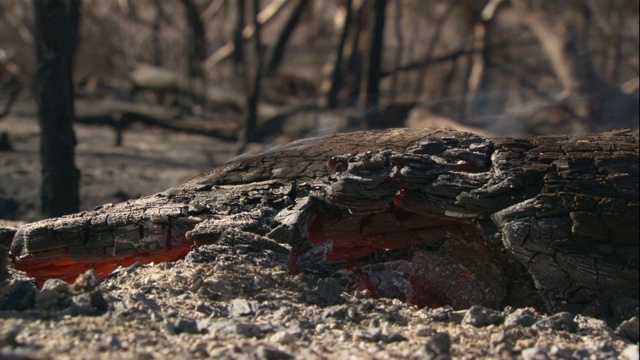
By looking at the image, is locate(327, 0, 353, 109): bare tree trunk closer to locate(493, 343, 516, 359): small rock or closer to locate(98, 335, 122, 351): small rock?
locate(493, 343, 516, 359): small rock

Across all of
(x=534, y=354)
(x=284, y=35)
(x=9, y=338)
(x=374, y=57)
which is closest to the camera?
(x=9, y=338)

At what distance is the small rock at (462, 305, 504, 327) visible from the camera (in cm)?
312

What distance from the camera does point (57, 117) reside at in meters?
6.49

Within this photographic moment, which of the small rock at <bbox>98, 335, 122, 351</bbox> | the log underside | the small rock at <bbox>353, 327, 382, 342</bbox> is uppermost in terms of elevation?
the log underside

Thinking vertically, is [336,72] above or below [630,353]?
above

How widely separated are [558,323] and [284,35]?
1438cm

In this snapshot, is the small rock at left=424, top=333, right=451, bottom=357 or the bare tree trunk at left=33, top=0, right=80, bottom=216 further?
the bare tree trunk at left=33, top=0, right=80, bottom=216

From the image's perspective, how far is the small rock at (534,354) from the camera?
2.75 m

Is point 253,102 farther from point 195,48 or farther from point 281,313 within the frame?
point 281,313

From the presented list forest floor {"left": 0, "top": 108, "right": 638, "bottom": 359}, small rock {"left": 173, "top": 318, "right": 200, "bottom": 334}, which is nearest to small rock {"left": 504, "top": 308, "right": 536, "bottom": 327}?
forest floor {"left": 0, "top": 108, "right": 638, "bottom": 359}

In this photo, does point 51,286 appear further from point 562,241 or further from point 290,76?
point 290,76

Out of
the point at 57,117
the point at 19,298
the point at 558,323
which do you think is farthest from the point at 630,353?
the point at 57,117

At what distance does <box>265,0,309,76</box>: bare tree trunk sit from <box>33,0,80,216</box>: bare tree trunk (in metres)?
10.4

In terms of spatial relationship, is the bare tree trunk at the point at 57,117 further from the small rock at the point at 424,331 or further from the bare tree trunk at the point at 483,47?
the bare tree trunk at the point at 483,47
